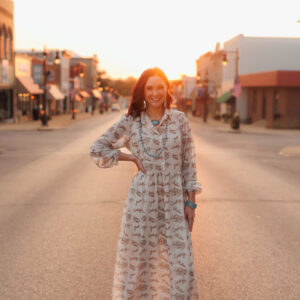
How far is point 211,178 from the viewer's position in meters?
13.1

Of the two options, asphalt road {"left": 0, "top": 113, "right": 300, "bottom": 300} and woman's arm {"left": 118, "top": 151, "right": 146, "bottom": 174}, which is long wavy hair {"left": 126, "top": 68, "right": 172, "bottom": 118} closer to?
woman's arm {"left": 118, "top": 151, "right": 146, "bottom": 174}

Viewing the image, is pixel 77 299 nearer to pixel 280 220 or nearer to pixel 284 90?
pixel 280 220

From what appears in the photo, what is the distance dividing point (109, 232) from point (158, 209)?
3533mm

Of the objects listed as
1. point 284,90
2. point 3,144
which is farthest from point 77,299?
point 284,90

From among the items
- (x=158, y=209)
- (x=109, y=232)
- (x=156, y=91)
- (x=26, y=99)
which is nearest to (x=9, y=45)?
(x=26, y=99)

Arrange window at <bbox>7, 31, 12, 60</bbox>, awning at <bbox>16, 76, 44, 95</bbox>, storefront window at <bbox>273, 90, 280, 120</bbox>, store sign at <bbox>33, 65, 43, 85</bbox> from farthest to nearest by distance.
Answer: store sign at <bbox>33, 65, 43, 85</bbox> → awning at <bbox>16, 76, 44, 95</bbox> → window at <bbox>7, 31, 12, 60</bbox> → storefront window at <bbox>273, 90, 280, 120</bbox>

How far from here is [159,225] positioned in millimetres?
4039

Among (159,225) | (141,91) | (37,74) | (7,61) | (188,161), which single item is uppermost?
(7,61)

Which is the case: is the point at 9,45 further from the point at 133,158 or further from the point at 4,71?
the point at 133,158

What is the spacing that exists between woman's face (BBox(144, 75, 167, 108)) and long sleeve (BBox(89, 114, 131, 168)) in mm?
228

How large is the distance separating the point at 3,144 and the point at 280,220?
1808cm

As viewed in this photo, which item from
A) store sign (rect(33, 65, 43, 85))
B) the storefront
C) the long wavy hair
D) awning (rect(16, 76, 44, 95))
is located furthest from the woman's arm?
store sign (rect(33, 65, 43, 85))

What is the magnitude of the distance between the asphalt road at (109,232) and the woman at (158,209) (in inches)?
41.5

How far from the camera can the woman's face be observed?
161 inches
